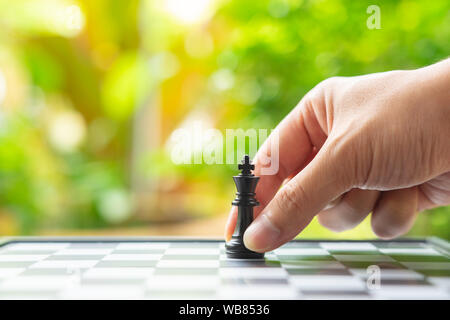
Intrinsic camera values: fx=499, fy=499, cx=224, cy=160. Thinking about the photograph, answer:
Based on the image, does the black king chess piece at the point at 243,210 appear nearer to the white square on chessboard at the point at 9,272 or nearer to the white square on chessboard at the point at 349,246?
the white square on chessboard at the point at 349,246

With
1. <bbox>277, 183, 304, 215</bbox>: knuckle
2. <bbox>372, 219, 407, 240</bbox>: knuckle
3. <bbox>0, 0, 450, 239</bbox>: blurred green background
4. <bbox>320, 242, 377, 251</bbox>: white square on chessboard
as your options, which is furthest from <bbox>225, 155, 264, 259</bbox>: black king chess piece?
<bbox>0, 0, 450, 239</bbox>: blurred green background

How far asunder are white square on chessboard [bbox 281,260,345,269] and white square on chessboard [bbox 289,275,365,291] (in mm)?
82

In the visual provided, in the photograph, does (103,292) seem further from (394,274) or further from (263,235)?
(394,274)

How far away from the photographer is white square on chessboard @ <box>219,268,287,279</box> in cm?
75

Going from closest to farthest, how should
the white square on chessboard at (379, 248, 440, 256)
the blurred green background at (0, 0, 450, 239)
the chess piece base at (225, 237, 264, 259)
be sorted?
1. the chess piece base at (225, 237, 264, 259)
2. the white square on chessboard at (379, 248, 440, 256)
3. the blurred green background at (0, 0, 450, 239)

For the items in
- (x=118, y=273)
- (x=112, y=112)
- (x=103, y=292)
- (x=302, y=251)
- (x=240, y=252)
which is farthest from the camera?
(x=112, y=112)

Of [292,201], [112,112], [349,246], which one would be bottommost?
[349,246]

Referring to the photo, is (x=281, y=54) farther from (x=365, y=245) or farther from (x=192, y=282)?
(x=192, y=282)

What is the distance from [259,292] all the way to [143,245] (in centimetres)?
48

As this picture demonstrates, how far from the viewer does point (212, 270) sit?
0.79 metres

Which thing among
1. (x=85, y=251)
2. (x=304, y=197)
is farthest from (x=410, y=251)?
(x=85, y=251)

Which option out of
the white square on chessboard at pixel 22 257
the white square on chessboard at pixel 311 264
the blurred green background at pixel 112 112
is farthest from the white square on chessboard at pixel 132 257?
the blurred green background at pixel 112 112

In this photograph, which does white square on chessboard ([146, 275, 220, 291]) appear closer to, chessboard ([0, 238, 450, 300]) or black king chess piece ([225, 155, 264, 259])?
chessboard ([0, 238, 450, 300])

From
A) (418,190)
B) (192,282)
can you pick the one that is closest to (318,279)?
(192,282)
